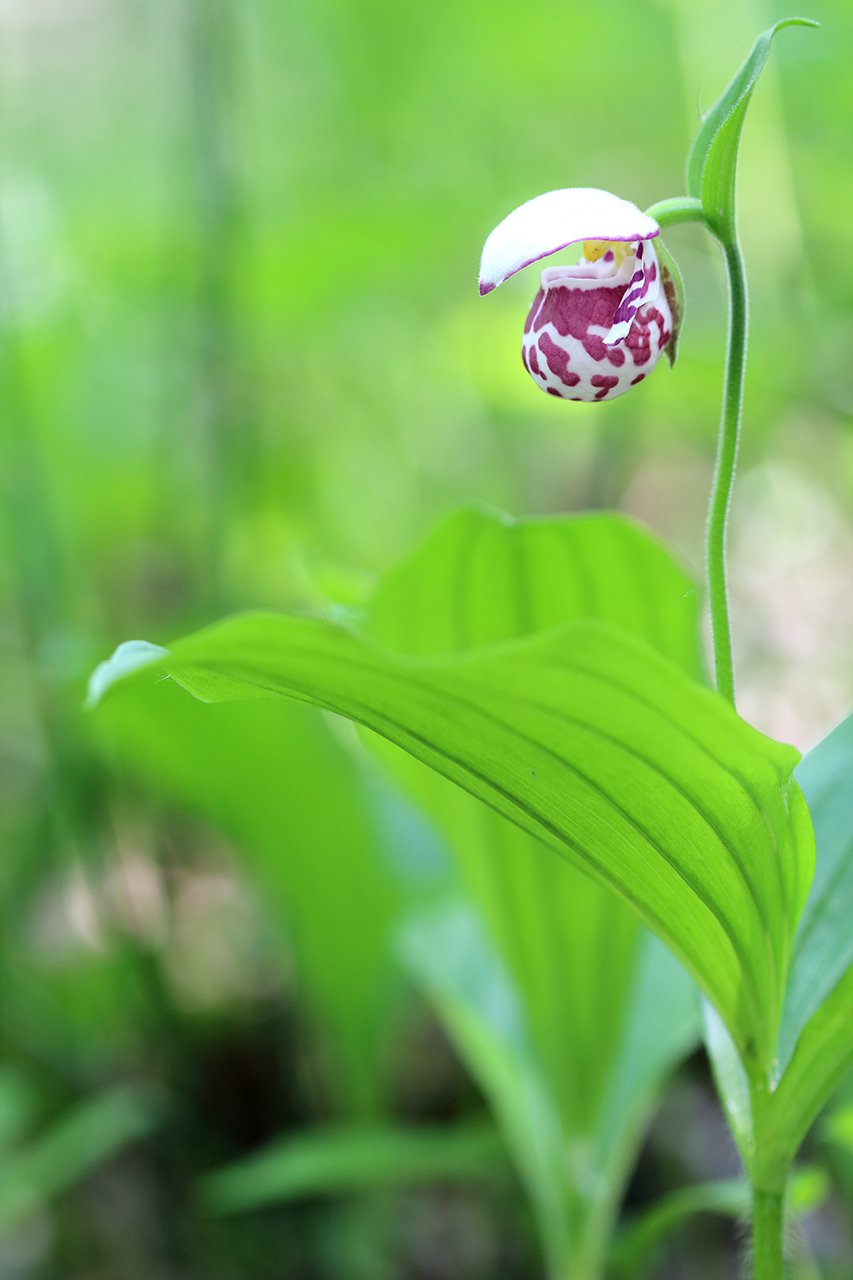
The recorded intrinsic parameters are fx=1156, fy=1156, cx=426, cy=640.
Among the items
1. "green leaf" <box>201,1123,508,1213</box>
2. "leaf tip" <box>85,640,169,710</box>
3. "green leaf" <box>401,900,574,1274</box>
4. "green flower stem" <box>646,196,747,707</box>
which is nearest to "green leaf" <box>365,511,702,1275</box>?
"green leaf" <box>401,900,574,1274</box>

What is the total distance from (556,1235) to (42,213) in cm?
232

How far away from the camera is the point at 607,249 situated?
0.52 metres

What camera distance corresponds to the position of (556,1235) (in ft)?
3.06

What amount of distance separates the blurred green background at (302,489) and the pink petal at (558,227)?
44 centimetres

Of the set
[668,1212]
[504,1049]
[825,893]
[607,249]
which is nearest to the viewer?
[607,249]

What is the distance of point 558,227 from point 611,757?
Result: 217 mm

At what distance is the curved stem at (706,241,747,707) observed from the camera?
20.2 inches

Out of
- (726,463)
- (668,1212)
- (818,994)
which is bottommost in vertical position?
(668,1212)

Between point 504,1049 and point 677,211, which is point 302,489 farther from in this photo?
point 677,211

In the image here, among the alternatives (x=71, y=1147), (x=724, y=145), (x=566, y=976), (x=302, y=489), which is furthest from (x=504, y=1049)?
(x=302, y=489)

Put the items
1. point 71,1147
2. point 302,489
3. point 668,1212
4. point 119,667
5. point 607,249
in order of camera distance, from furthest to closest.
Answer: point 302,489 < point 71,1147 < point 668,1212 < point 607,249 < point 119,667

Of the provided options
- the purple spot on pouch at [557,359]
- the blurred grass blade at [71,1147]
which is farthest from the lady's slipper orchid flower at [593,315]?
the blurred grass blade at [71,1147]

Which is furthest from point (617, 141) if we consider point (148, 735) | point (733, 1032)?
point (733, 1032)

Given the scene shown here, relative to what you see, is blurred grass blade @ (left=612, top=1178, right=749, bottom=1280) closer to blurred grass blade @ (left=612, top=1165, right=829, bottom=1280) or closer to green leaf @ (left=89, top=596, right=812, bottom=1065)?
blurred grass blade @ (left=612, top=1165, right=829, bottom=1280)
